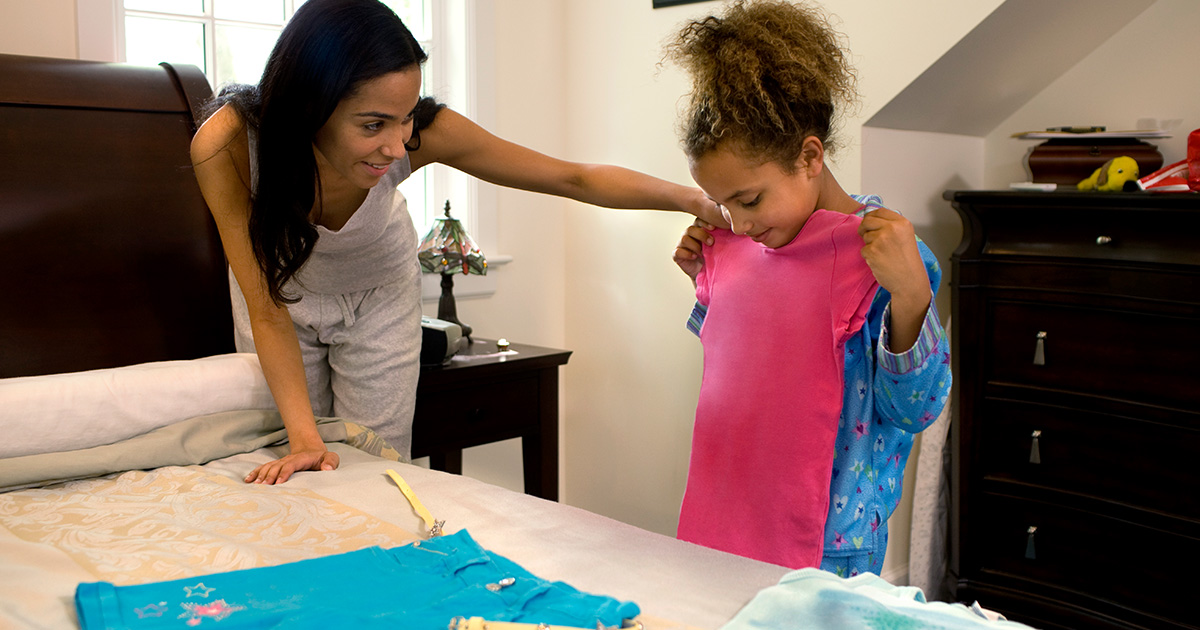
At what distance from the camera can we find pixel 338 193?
5.38 feet

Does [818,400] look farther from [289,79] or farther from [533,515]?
[289,79]

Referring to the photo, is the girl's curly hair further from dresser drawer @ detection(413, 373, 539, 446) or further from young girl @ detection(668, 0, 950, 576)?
dresser drawer @ detection(413, 373, 539, 446)

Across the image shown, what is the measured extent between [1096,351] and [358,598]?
1.78 m

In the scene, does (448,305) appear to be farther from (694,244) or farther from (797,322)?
(797,322)

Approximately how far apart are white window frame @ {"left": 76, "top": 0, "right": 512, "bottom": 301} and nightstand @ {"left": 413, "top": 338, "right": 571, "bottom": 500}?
409mm

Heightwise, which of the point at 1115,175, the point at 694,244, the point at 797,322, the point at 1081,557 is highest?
the point at 1115,175

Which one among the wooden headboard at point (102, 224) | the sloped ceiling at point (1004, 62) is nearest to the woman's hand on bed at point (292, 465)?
the wooden headboard at point (102, 224)

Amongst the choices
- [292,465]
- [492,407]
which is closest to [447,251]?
[492,407]

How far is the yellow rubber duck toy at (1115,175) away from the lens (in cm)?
209

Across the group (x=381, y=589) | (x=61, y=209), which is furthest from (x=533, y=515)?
(x=61, y=209)

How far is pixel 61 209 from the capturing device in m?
1.89

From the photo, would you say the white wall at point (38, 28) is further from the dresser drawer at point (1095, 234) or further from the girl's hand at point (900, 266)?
the dresser drawer at point (1095, 234)

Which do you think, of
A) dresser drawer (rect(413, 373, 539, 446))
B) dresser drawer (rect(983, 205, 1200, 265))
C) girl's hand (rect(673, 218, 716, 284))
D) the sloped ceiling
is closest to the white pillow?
dresser drawer (rect(413, 373, 539, 446))

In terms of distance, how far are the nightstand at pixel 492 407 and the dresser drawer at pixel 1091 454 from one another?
42.1 inches
